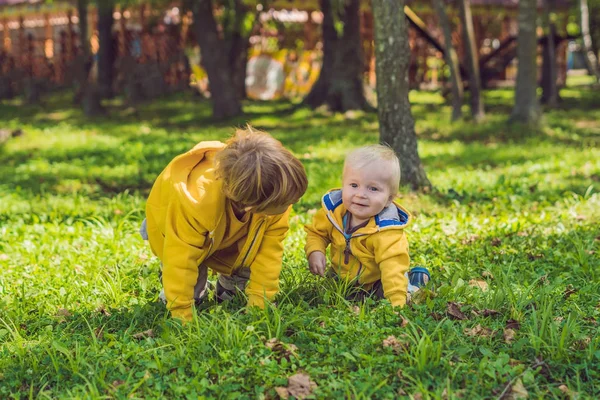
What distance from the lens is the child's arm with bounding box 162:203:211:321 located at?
3.69 m

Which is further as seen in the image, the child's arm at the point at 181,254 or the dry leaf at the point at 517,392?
the child's arm at the point at 181,254

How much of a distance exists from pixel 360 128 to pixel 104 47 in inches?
253

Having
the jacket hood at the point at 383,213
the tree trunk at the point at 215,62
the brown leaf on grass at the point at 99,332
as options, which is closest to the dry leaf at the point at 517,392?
the jacket hood at the point at 383,213

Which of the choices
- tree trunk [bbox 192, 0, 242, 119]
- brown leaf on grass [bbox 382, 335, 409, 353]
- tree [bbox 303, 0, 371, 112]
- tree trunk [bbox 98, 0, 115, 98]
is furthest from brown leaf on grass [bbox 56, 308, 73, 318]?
tree trunk [bbox 98, 0, 115, 98]

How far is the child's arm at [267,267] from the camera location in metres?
3.96

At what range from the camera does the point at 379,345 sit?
137 inches

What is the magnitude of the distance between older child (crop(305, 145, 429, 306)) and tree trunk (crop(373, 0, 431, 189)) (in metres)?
2.81

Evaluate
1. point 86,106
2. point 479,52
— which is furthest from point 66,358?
point 479,52

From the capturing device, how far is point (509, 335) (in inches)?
142

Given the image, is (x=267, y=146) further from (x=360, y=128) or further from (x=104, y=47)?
(x=104, y=47)

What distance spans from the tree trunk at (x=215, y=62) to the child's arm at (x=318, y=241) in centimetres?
1031

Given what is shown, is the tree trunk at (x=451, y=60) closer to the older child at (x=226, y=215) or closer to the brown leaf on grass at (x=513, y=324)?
the older child at (x=226, y=215)

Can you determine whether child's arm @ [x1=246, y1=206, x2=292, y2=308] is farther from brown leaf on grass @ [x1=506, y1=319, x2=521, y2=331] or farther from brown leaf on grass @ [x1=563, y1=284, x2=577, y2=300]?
brown leaf on grass @ [x1=563, y1=284, x2=577, y2=300]

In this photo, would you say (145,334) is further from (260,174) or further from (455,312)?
(455,312)
